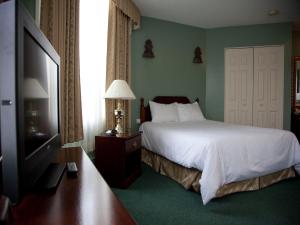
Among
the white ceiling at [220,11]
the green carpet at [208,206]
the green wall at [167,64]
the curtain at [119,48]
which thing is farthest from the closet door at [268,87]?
the curtain at [119,48]

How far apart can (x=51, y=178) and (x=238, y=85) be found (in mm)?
4533

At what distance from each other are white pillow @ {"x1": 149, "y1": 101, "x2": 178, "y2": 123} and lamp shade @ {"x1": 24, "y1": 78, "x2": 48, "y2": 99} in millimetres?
2821

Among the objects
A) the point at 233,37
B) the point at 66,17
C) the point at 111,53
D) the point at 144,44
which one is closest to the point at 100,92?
the point at 111,53

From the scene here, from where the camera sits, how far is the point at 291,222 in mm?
1907

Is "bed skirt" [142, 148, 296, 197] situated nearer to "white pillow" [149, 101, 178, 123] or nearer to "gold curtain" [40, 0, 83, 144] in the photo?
"white pillow" [149, 101, 178, 123]

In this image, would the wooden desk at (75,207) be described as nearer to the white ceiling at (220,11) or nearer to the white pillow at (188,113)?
the white pillow at (188,113)

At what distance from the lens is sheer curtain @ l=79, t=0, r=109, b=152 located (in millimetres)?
2980

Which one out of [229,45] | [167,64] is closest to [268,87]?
[229,45]

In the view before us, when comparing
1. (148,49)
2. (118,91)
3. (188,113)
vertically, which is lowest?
(188,113)

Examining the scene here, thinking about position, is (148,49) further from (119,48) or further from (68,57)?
(68,57)

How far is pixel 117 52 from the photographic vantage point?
3.42 metres

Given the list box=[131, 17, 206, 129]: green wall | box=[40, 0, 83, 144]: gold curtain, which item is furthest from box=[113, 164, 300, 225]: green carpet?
box=[131, 17, 206, 129]: green wall

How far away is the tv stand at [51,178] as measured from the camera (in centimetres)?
93

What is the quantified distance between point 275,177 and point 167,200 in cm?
146
